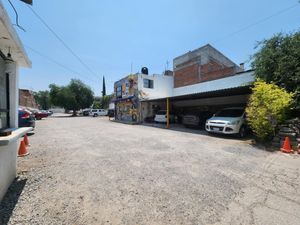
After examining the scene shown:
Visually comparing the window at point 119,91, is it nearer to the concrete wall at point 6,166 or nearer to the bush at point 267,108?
the bush at point 267,108

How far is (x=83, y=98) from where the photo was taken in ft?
131

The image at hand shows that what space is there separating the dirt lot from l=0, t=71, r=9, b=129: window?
1.30 m

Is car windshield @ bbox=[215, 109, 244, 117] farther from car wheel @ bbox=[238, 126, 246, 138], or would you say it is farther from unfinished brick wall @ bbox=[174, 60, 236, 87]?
unfinished brick wall @ bbox=[174, 60, 236, 87]

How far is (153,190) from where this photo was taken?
3.54 m

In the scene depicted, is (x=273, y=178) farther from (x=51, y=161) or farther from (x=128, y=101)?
(x=128, y=101)

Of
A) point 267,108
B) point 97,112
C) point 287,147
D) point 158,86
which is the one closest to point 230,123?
point 267,108

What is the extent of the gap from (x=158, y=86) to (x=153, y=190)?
808 inches

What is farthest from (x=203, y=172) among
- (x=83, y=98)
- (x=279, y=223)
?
(x=83, y=98)

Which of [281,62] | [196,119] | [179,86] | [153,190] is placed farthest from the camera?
[179,86]

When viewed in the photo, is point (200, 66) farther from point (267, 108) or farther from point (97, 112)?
point (97, 112)

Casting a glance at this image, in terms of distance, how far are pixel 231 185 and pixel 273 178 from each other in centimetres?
130

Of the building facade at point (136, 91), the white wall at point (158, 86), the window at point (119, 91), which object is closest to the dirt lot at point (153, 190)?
the building facade at point (136, 91)

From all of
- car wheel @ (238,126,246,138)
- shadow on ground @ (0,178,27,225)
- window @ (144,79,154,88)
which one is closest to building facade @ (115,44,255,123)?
window @ (144,79,154,88)

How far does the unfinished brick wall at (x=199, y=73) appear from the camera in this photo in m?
20.9
